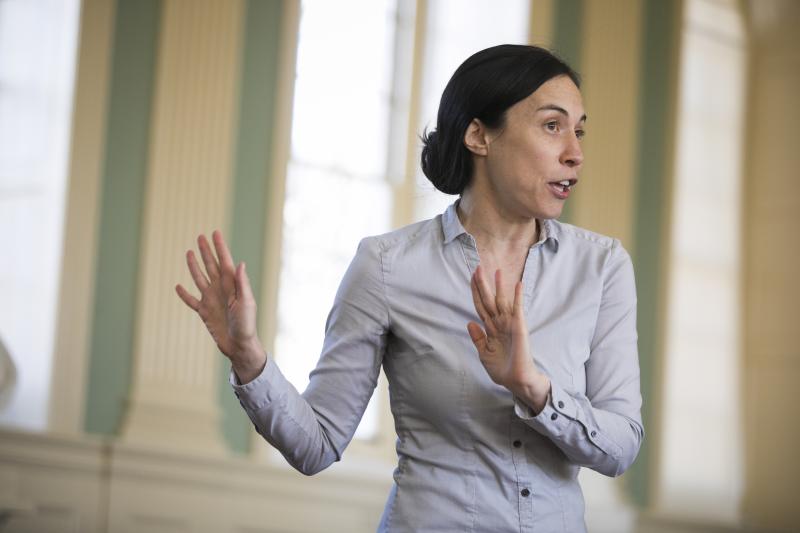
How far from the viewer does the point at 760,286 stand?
7383mm

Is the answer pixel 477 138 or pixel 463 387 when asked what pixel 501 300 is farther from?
pixel 477 138

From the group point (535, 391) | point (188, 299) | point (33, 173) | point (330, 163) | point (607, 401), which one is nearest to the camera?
point (535, 391)

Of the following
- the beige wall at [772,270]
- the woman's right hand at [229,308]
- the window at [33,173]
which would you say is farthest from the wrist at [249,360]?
the beige wall at [772,270]

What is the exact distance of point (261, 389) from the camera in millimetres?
1877

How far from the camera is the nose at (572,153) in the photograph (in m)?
2.03

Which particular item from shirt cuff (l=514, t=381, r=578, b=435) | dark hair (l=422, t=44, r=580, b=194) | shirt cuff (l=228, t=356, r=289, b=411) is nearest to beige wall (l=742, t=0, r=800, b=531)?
dark hair (l=422, t=44, r=580, b=194)

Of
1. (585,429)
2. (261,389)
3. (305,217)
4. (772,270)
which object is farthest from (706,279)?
(261,389)

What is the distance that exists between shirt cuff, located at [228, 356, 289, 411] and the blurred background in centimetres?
257

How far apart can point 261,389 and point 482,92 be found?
670 mm

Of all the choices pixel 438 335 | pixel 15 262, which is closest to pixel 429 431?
pixel 438 335

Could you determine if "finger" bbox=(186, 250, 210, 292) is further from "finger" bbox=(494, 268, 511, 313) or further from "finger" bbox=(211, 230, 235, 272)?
"finger" bbox=(494, 268, 511, 313)

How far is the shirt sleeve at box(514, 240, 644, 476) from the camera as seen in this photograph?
5.90ft

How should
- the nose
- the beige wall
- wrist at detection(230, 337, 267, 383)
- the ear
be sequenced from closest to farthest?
wrist at detection(230, 337, 267, 383) → the nose → the ear → the beige wall

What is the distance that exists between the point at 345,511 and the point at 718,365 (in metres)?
2.70
